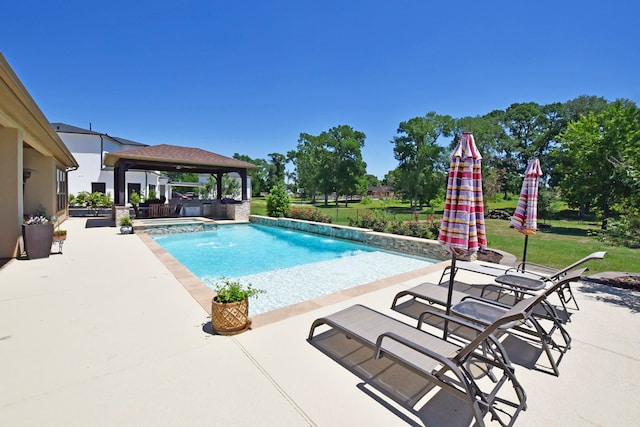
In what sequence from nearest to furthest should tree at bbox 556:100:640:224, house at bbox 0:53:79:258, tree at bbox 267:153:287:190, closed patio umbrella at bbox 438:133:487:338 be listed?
closed patio umbrella at bbox 438:133:487:338, house at bbox 0:53:79:258, tree at bbox 556:100:640:224, tree at bbox 267:153:287:190

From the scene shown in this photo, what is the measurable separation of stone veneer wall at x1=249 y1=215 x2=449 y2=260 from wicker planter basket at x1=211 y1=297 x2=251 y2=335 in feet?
23.4

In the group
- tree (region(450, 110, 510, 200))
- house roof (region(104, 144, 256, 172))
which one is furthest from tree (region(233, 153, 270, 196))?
house roof (region(104, 144, 256, 172))

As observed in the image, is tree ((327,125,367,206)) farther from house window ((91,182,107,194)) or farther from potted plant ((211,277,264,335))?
potted plant ((211,277,264,335))

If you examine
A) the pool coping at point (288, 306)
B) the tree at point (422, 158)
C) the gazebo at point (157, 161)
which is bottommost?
the pool coping at point (288, 306)

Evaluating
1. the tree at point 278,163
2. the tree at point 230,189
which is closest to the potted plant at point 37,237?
the tree at point 230,189

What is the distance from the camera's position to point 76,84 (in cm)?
1755

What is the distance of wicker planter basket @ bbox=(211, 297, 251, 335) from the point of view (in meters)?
3.45

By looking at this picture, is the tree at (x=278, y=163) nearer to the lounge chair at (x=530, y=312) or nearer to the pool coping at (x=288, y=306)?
the pool coping at (x=288, y=306)

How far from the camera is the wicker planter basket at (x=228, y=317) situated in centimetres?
345

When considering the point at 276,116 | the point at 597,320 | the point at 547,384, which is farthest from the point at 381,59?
the point at 276,116

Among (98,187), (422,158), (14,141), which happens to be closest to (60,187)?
(14,141)

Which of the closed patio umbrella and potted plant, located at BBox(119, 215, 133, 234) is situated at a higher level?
the closed patio umbrella

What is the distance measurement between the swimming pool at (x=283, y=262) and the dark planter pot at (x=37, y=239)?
321cm

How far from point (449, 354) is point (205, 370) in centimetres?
229
